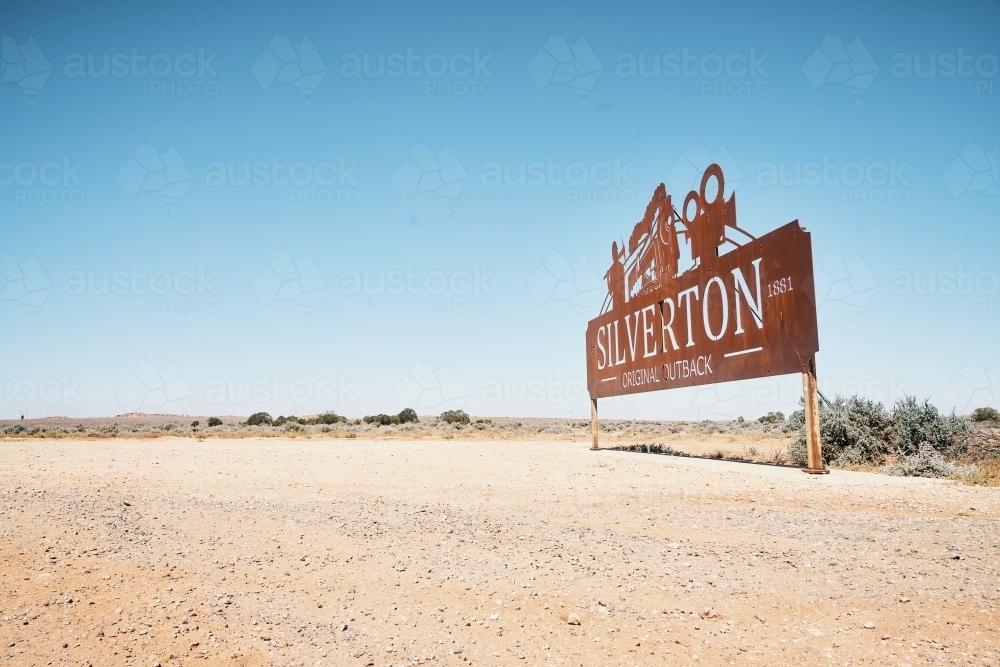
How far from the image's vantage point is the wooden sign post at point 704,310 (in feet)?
41.0

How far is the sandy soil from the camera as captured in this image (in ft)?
12.6

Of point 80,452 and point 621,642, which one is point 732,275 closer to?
point 621,642

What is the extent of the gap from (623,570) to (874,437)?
12611 millimetres

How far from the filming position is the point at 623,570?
5133mm

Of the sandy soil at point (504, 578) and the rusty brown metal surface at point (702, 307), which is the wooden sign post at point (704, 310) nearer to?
the rusty brown metal surface at point (702, 307)

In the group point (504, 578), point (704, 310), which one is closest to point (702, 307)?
point (704, 310)

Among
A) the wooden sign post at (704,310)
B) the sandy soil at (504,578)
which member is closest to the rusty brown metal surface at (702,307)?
the wooden sign post at (704,310)

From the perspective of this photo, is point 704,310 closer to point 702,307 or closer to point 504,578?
point 702,307

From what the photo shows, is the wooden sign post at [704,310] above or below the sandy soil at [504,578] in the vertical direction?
above

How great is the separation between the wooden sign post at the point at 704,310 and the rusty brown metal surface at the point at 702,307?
23 millimetres

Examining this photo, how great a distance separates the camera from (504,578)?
197 inches

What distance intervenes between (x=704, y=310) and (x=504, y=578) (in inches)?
471

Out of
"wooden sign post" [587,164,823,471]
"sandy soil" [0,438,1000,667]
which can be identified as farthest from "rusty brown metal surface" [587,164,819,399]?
"sandy soil" [0,438,1000,667]

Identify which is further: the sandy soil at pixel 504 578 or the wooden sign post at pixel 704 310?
the wooden sign post at pixel 704 310
